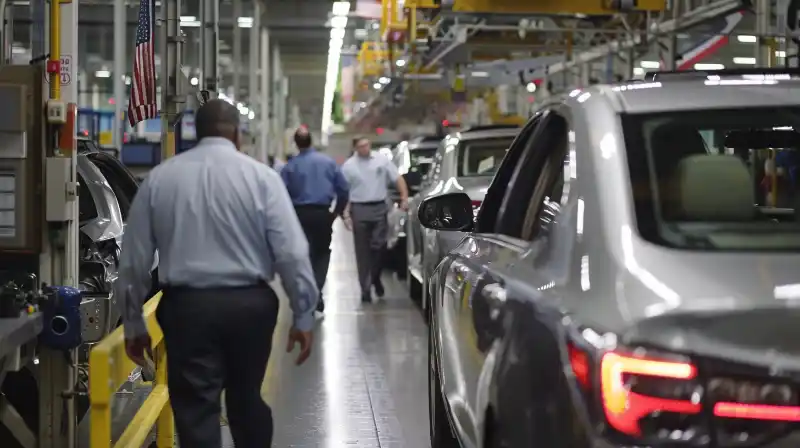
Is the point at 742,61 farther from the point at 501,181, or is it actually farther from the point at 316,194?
the point at 501,181

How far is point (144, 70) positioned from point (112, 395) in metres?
3.58

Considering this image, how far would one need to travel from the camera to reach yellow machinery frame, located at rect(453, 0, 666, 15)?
13.1m

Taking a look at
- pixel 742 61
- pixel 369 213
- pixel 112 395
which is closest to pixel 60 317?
pixel 112 395

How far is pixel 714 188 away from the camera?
3.52 m

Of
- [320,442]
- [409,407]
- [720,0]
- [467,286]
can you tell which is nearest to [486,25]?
[720,0]

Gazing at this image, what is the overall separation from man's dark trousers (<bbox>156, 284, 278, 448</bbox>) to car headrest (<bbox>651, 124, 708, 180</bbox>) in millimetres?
1693

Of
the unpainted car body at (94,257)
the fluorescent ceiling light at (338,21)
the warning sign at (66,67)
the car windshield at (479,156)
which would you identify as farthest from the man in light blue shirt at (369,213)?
the fluorescent ceiling light at (338,21)

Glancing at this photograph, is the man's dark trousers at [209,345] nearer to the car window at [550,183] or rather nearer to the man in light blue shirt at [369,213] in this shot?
the car window at [550,183]

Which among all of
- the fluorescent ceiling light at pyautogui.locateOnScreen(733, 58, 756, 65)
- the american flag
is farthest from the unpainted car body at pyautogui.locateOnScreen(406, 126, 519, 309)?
the fluorescent ceiling light at pyautogui.locateOnScreen(733, 58, 756, 65)

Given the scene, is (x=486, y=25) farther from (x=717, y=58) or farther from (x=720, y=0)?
(x=717, y=58)

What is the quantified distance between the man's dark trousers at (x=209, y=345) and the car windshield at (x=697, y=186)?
1.71 m

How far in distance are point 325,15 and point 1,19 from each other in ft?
86.5

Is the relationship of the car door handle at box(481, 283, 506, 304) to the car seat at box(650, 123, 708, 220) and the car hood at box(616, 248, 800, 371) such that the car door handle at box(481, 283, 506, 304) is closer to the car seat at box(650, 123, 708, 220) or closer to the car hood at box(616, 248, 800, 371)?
the car seat at box(650, 123, 708, 220)

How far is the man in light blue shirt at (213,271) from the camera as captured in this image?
4551mm
